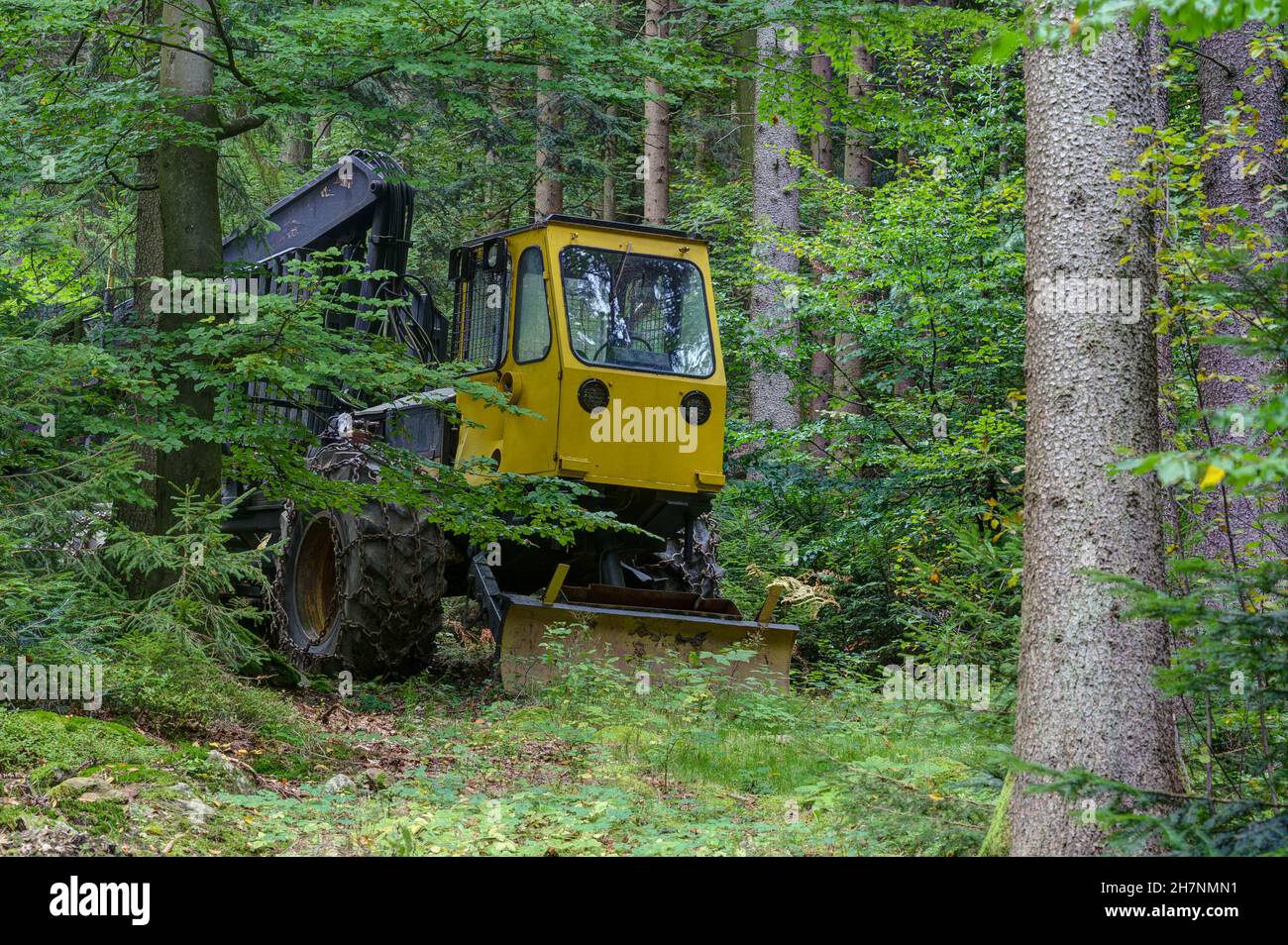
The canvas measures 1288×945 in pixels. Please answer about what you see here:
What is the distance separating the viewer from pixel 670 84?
8.66m

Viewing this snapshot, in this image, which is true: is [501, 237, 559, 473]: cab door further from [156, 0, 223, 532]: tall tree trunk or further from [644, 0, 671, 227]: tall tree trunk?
[644, 0, 671, 227]: tall tree trunk

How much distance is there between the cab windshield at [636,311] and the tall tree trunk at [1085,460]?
4772 mm

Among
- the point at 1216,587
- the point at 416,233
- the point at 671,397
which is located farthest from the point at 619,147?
the point at 1216,587

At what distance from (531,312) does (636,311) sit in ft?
2.67

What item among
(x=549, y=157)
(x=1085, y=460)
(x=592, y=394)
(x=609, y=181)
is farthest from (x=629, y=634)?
(x=609, y=181)

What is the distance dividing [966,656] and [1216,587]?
120 inches

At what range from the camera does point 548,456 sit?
30.6 feet

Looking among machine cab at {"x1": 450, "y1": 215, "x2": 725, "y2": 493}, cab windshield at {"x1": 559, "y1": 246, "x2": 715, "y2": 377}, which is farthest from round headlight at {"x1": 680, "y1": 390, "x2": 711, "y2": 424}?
cab windshield at {"x1": 559, "y1": 246, "x2": 715, "y2": 377}

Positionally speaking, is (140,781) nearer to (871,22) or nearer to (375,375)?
(375,375)

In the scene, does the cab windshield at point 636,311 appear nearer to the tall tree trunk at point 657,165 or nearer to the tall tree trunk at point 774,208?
the tall tree trunk at point 774,208

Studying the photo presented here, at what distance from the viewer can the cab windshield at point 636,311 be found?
377 inches

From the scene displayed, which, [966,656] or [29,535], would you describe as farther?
[966,656]

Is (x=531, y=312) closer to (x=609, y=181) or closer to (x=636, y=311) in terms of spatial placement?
(x=636, y=311)

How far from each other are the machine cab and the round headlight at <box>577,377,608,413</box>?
10 mm
